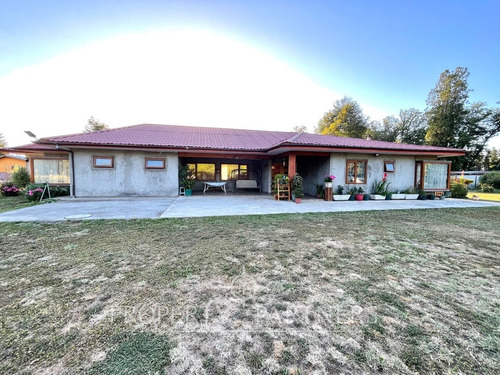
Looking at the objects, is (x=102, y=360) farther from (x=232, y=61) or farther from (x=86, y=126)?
(x=86, y=126)

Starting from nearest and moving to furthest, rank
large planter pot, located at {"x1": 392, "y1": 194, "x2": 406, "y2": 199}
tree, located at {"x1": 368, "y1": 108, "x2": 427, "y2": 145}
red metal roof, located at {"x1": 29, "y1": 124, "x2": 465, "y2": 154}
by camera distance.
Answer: red metal roof, located at {"x1": 29, "y1": 124, "x2": 465, "y2": 154} < large planter pot, located at {"x1": 392, "y1": 194, "x2": 406, "y2": 199} < tree, located at {"x1": 368, "y1": 108, "x2": 427, "y2": 145}

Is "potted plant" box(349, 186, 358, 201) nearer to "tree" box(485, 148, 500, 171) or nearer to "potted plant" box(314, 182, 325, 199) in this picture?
"potted plant" box(314, 182, 325, 199)

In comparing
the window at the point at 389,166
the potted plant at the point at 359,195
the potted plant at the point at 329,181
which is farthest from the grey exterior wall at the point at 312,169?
the window at the point at 389,166

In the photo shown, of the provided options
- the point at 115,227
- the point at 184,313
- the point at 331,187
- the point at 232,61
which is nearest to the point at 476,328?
the point at 184,313

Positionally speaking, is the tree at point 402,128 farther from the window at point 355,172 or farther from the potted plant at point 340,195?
the potted plant at point 340,195

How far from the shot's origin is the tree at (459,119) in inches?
1056

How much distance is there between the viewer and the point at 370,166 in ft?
36.3

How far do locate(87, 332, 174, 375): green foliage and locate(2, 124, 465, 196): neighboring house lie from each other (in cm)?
813

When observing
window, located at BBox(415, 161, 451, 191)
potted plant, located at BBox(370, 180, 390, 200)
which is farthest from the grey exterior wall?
window, located at BBox(415, 161, 451, 191)

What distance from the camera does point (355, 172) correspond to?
10.9 meters

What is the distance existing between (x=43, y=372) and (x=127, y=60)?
40.1 ft

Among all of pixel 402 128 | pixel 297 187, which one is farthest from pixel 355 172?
pixel 402 128

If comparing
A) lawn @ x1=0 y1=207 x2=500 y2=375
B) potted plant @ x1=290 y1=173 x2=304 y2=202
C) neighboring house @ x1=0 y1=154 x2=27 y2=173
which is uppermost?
neighboring house @ x1=0 y1=154 x2=27 y2=173

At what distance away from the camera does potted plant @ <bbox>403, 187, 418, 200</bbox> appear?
11.1 metres
